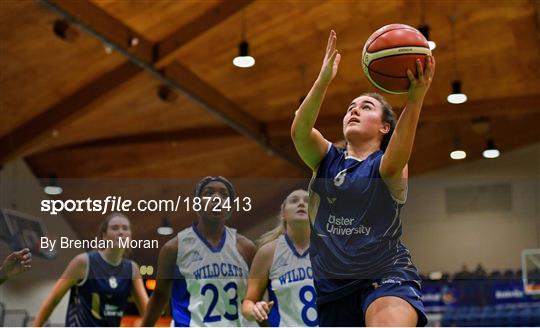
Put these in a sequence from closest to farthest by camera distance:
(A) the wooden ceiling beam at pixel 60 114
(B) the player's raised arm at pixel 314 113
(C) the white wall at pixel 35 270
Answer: (B) the player's raised arm at pixel 314 113 < (C) the white wall at pixel 35 270 < (A) the wooden ceiling beam at pixel 60 114

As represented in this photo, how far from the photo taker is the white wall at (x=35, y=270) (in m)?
5.51

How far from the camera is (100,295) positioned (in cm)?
664

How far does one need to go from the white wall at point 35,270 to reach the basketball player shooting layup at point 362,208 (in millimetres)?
1782

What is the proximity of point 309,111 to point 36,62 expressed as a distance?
27.0 ft

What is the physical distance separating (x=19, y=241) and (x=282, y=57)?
23.9 ft

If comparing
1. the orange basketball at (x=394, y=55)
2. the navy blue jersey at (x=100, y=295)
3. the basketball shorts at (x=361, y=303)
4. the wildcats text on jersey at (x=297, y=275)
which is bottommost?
the basketball shorts at (x=361, y=303)

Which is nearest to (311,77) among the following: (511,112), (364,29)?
(364,29)

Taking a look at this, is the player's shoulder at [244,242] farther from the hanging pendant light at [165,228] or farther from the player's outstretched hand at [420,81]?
the player's outstretched hand at [420,81]

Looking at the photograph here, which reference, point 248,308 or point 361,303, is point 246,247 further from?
point 361,303

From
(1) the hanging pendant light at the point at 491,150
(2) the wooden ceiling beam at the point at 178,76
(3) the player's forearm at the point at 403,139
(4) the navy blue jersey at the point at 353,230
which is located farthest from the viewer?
(1) the hanging pendant light at the point at 491,150

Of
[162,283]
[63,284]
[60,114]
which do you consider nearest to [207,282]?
[162,283]

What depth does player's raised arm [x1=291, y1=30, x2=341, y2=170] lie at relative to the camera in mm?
4180

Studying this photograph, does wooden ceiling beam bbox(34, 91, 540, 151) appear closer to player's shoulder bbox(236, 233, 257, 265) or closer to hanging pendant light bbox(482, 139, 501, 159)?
hanging pendant light bbox(482, 139, 501, 159)

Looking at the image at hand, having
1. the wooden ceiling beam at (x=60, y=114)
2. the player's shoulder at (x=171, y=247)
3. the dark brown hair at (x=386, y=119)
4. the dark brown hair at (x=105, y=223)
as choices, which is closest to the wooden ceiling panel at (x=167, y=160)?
the wooden ceiling beam at (x=60, y=114)
